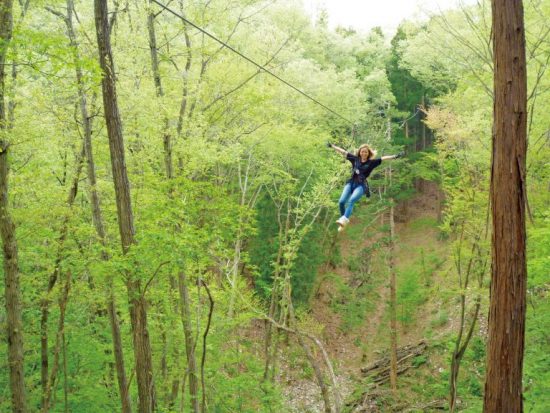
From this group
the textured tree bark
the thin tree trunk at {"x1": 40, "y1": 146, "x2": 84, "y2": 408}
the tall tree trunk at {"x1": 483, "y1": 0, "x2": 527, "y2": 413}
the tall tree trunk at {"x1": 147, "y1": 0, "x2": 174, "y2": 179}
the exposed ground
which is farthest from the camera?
the exposed ground

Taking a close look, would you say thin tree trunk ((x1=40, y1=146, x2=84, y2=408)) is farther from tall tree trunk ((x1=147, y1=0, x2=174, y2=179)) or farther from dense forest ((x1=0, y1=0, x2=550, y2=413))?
tall tree trunk ((x1=147, y1=0, x2=174, y2=179))

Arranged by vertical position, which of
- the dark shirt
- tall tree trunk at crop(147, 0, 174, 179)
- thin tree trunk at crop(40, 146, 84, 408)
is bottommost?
thin tree trunk at crop(40, 146, 84, 408)

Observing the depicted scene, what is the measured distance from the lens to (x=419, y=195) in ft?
103

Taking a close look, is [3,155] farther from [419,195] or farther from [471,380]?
[419,195]

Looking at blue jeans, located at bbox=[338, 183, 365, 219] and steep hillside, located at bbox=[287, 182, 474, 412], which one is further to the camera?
steep hillside, located at bbox=[287, 182, 474, 412]

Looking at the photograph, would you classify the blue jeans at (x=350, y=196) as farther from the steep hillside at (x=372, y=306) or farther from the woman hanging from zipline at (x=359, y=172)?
the steep hillside at (x=372, y=306)

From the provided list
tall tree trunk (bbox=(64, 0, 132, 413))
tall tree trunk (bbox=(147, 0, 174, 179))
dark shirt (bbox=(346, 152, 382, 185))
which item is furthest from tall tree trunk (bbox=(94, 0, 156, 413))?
dark shirt (bbox=(346, 152, 382, 185))

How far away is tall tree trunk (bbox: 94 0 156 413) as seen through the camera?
634cm

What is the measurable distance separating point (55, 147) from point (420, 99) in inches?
959

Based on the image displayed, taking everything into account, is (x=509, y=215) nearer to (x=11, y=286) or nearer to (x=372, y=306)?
(x=11, y=286)

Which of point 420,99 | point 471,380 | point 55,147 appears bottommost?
point 471,380

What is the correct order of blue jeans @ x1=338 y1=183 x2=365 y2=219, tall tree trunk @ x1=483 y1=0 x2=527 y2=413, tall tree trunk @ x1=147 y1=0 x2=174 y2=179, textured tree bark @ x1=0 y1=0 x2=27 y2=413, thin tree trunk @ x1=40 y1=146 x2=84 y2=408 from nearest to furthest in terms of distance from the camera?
tall tree trunk @ x1=483 y1=0 x2=527 y2=413
textured tree bark @ x1=0 y1=0 x2=27 y2=413
blue jeans @ x1=338 y1=183 x2=365 y2=219
thin tree trunk @ x1=40 y1=146 x2=84 y2=408
tall tree trunk @ x1=147 y1=0 x2=174 y2=179

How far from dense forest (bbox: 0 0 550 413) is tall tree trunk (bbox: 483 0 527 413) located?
0.04 meters

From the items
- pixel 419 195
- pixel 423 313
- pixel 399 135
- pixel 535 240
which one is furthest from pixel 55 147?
pixel 419 195
